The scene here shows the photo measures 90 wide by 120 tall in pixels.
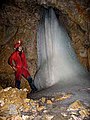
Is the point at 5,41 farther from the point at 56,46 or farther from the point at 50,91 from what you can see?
the point at 50,91

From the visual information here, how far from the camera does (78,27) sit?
35.5ft

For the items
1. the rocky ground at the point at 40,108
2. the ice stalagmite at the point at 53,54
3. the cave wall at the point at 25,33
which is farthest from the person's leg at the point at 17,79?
the rocky ground at the point at 40,108

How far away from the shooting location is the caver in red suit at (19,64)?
411 inches

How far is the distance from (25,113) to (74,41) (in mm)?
4017

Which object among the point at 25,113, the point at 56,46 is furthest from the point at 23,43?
the point at 25,113

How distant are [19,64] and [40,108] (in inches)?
107

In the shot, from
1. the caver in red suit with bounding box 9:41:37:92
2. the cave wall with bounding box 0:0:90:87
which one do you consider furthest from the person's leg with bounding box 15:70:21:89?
the cave wall with bounding box 0:0:90:87

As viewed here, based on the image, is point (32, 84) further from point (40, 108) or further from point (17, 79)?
point (40, 108)

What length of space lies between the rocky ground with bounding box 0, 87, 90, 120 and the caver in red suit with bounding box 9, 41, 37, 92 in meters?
1.71

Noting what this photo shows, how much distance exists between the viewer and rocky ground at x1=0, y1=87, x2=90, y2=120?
25.5 feet

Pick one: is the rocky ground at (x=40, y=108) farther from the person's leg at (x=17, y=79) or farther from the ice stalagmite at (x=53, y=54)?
the ice stalagmite at (x=53, y=54)

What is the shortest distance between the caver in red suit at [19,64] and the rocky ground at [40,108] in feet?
5.60

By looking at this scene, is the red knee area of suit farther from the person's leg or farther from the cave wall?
the cave wall

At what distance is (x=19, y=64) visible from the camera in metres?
10.5
